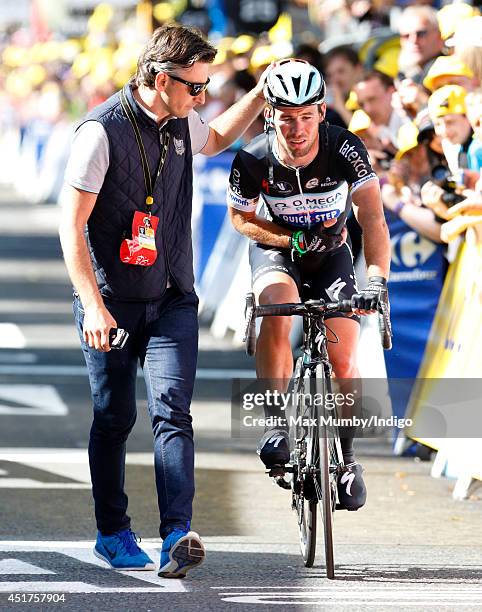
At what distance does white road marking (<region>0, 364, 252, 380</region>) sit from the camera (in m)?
14.2

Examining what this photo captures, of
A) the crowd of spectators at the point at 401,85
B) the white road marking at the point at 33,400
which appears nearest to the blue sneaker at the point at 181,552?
the crowd of spectators at the point at 401,85

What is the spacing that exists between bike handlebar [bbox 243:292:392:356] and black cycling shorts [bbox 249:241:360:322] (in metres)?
0.49

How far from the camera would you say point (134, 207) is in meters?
7.55

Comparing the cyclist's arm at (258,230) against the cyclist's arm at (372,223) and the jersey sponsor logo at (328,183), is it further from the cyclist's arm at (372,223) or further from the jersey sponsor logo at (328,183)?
the cyclist's arm at (372,223)

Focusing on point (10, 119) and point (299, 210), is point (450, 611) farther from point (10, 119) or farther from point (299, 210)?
point (10, 119)

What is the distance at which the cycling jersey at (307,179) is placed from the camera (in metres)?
8.02

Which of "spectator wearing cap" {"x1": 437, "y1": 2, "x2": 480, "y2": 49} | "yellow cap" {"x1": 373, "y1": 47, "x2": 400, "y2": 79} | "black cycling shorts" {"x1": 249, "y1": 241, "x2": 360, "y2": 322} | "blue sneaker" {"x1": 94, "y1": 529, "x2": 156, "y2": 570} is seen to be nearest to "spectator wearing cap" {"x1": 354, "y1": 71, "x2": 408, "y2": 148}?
"spectator wearing cap" {"x1": 437, "y1": 2, "x2": 480, "y2": 49}

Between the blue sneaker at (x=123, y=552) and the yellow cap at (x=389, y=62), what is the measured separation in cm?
743

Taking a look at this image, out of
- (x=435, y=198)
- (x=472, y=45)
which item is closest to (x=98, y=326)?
(x=435, y=198)

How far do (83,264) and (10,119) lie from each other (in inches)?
1843

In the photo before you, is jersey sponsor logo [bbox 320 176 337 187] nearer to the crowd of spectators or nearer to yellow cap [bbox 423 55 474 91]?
the crowd of spectators

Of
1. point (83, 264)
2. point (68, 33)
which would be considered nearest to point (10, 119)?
point (68, 33)

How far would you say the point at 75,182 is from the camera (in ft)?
24.4

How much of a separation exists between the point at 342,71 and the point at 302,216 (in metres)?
7.03
